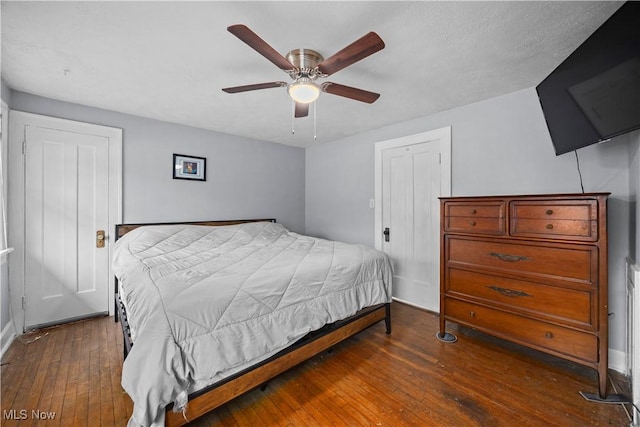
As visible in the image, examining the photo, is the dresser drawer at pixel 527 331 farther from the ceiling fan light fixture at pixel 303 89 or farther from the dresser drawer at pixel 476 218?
the ceiling fan light fixture at pixel 303 89

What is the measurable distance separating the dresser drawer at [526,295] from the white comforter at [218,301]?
0.64 metres

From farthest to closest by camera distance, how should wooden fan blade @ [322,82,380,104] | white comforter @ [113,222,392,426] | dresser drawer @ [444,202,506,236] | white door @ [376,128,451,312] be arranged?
white door @ [376,128,451,312]
dresser drawer @ [444,202,506,236]
wooden fan blade @ [322,82,380,104]
white comforter @ [113,222,392,426]

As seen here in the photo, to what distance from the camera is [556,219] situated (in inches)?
76.2

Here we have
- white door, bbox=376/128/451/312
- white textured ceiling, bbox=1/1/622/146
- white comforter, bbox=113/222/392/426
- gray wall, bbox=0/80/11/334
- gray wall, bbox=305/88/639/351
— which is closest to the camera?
white comforter, bbox=113/222/392/426

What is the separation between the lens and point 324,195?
4.57m

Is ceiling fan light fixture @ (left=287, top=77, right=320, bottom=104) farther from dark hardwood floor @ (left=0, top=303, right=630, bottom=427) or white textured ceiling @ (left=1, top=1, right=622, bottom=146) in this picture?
dark hardwood floor @ (left=0, top=303, right=630, bottom=427)

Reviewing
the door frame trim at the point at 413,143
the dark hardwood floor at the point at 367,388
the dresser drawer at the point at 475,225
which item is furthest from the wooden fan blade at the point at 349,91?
the dark hardwood floor at the point at 367,388

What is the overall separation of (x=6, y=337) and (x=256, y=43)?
3.26 metres

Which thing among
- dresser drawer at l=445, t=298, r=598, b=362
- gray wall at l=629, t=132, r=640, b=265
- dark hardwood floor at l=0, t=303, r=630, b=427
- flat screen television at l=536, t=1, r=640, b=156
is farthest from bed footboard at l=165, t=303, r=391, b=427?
flat screen television at l=536, t=1, r=640, b=156

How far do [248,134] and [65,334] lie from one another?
306 cm

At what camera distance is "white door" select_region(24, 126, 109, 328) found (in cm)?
266

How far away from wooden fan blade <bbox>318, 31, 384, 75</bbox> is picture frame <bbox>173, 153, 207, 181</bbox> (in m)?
2.53

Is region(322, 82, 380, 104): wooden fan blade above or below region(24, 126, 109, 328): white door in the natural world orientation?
above

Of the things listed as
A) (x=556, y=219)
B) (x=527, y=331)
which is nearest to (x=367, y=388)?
(x=527, y=331)
